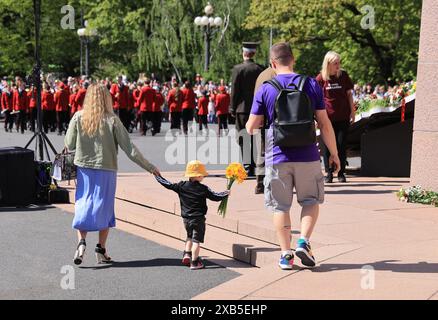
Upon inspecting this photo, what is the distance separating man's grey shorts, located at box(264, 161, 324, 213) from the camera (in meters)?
6.97

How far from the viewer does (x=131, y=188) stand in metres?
11.4

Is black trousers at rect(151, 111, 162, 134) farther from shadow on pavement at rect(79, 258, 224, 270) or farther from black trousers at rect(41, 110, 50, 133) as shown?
shadow on pavement at rect(79, 258, 224, 270)

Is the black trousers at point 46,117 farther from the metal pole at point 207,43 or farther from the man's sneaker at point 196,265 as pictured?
the man's sneaker at point 196,265

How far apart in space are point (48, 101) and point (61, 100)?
683 mm

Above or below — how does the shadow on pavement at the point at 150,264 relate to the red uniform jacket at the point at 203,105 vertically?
below

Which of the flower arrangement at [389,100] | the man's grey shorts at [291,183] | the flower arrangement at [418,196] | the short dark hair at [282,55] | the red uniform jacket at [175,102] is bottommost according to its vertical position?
the flower arrangement at [418,196]

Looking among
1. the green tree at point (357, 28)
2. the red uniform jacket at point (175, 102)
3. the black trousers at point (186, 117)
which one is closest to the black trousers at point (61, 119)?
the red uniform jacket at point (175, 102)

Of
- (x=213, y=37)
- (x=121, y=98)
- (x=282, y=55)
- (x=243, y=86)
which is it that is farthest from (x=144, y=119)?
(x=282, y=55)

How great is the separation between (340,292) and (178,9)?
42552 millimetres

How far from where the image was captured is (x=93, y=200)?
7891 millimetres

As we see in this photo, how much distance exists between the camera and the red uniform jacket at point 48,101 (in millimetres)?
28672

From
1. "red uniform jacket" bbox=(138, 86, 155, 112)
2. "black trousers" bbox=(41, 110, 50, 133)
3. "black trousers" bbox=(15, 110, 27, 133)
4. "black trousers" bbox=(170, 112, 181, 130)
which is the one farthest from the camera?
"black trousers" bbox=(170, 112, 181, 130)

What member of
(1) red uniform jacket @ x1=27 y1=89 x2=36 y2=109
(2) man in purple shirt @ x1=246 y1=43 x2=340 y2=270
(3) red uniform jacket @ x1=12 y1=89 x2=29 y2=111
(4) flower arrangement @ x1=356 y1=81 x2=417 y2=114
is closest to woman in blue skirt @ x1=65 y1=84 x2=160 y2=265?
(2) man in purple shirt @ x1=246 y1=43 x2=340 y2=270

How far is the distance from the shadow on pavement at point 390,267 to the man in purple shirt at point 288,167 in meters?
0.14
